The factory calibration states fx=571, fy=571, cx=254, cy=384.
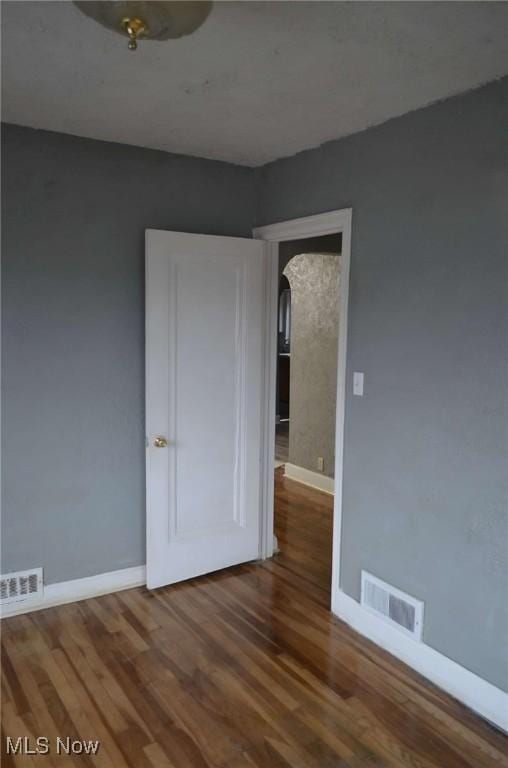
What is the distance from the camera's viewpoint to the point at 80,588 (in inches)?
123

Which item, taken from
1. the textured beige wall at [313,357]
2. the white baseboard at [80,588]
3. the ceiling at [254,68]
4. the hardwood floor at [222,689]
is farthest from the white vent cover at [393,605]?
the textured beige wall at [313,357]

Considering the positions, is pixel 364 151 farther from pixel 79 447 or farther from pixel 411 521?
pixel 79 447

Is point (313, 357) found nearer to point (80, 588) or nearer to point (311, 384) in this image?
point (311, 384)

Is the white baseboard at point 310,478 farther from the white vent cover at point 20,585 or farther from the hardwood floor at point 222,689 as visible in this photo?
the white vent cover at point 20,585

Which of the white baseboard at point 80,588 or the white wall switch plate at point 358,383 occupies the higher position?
the white wall switch plate at point 358,383

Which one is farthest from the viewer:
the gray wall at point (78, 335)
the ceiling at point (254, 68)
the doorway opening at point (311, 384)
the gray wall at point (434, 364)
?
the doorway opening at point (311, 384)

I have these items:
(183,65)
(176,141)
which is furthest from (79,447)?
(183,65)

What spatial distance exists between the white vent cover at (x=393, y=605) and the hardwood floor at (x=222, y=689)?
0.17 m

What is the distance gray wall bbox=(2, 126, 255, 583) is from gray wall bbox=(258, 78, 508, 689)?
1.01 metres

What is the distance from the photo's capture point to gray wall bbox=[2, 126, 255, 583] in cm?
282

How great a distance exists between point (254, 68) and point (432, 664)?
2.53 m

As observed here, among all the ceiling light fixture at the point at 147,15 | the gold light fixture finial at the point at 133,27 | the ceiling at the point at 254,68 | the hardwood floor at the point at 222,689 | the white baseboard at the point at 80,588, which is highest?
the ceiling at the point at 254,68

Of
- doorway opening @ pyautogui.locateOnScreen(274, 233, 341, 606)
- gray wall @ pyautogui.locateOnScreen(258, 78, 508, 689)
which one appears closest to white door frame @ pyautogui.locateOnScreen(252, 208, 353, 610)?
gray wall @ pyautogui.locateOnScreen(258, 78, 508, 689)

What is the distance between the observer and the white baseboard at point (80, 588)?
2.97 meters
